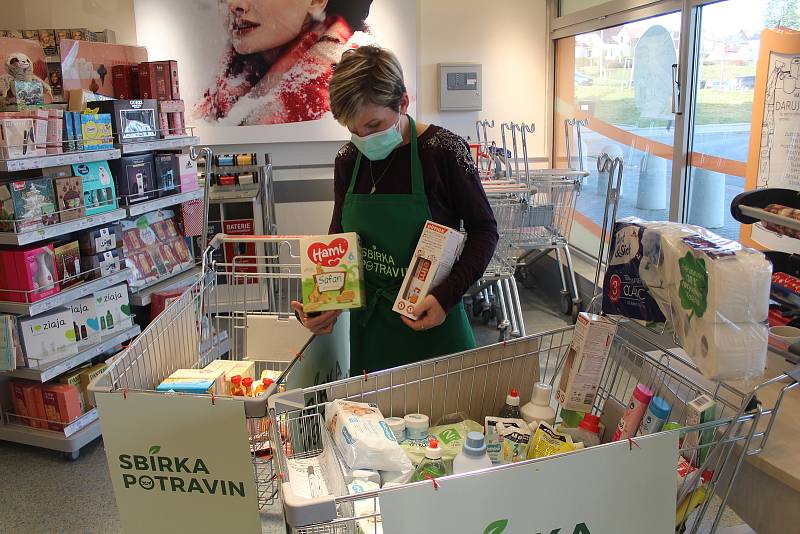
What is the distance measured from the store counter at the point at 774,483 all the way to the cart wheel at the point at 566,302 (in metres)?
4.16

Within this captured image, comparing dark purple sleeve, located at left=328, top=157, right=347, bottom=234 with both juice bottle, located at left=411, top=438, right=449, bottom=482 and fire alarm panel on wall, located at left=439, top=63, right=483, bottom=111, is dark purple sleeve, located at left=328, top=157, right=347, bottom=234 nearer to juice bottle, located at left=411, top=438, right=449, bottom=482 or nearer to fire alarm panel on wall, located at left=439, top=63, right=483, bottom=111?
juice bottle, located at left=411, top=438, right=449, bottom=482

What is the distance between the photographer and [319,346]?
1970 millimetres

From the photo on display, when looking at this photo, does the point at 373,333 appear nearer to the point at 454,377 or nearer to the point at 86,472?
the point at 454,377

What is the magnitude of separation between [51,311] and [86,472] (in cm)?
85

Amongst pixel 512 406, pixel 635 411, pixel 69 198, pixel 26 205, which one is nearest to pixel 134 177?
pixel 69 198

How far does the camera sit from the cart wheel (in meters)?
5.48

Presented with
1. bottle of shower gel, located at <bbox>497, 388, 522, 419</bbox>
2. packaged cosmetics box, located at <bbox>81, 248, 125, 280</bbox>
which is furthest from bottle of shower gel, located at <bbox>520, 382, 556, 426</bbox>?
packaged cosmetics box, located at <bbox>81, 248, 125, 280</bbox>

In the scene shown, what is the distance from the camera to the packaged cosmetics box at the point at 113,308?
3656mm

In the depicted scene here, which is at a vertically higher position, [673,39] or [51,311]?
[673,39]

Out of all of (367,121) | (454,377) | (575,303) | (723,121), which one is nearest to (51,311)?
(367,121)

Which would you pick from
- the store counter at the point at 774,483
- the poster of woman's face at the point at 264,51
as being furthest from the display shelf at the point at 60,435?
the poster of woman's face at the point at 264,51

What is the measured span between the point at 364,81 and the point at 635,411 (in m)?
1.07

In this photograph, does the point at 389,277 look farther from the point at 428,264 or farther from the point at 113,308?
the point at 113,308

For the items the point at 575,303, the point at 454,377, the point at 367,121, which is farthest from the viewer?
the point at 575,303
